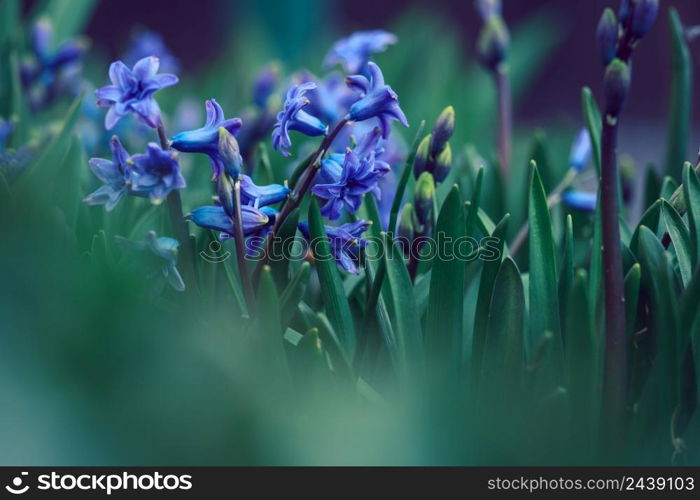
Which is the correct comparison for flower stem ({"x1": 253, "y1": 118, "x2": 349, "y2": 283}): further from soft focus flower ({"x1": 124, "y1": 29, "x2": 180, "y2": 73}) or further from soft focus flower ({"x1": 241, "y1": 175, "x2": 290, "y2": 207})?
soft focus flower ({"x1": 124, "y1": 29, "x2": 180, "y2": 73})

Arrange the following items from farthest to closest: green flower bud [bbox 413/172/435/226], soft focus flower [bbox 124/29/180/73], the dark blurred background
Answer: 1. the dark blurred background
2. soft focus flower [bbox 124/29/180/73]
3. green flower bud [bbox 413/172/435/226]

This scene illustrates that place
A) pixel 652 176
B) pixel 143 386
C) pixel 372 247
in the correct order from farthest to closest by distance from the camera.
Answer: pixel 652 176
pixel 372 247
pixel 143 386

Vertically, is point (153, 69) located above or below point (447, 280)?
above

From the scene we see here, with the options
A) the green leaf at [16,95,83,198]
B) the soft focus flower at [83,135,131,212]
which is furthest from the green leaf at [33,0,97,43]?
the soft focus flower at [83,135,131,212]

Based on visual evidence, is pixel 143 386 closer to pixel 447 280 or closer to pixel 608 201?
A: pixel 447 280
